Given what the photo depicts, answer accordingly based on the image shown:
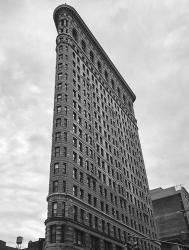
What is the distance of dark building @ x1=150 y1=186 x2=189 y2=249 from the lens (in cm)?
11781

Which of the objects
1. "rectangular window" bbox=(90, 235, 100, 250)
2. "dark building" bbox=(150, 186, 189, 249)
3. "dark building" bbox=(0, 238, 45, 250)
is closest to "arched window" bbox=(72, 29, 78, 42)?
"dark building" bbox=(0, 238, 45, 250)

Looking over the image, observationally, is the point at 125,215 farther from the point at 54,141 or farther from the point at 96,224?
the point at 54,141

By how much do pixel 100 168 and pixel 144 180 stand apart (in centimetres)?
3353

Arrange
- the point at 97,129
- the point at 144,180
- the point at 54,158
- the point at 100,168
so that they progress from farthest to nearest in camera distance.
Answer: the point at 144,180 < the point at 97,129 < the point at 100,168 < the point at 54,158

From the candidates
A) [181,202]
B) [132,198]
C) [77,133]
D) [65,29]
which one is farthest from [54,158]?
[181,202]

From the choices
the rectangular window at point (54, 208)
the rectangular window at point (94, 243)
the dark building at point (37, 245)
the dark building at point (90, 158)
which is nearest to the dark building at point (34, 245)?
the dark building at point (37, 245)

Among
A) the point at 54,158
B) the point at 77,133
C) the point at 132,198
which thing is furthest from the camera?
the point at 132,198

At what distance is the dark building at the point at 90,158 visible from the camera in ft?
177

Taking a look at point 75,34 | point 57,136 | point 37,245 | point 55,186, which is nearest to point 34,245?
point 37,245

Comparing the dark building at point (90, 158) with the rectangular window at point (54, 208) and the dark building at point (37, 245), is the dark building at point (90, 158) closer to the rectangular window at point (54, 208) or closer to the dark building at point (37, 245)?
the rectangular window at point (54, 208)

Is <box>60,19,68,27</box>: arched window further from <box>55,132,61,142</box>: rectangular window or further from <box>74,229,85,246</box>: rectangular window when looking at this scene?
<box>74,229,85,246</box>: rectangular window

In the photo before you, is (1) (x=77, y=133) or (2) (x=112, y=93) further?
(2) (x=112, y=93)

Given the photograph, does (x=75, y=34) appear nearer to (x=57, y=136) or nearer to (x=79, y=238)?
(x=57, y=136)

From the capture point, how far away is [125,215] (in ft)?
244
